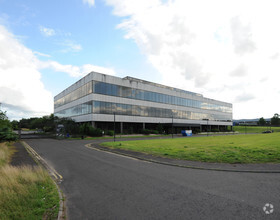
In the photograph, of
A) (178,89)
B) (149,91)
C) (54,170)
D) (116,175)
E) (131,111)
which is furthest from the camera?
(178,89)

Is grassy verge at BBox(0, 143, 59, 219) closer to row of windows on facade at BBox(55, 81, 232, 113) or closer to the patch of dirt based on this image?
the patch of dirt

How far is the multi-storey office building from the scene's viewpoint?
43.8 meters

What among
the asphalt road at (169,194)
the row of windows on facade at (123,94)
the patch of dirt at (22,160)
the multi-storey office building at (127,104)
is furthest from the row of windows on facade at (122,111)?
the asphalt road at (169,194)

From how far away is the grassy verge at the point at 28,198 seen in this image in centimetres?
445

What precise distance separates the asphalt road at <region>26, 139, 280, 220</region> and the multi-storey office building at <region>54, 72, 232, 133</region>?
119ft

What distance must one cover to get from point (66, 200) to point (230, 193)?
588 cm

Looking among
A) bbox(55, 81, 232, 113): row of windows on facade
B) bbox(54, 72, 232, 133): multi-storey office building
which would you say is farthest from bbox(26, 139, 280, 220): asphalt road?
bbox(55, 81, 232, 113): row of windows on facade

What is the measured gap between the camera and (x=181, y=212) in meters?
4.64

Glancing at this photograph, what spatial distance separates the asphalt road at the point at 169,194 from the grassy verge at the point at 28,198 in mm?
525

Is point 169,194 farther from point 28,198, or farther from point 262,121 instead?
point 262,121

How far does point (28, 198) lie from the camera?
5.36 metres

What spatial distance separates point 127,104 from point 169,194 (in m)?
43.6

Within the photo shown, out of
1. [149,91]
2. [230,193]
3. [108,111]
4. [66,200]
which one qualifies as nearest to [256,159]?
[230,193]

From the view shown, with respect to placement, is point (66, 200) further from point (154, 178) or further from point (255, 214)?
point (255, 214)
